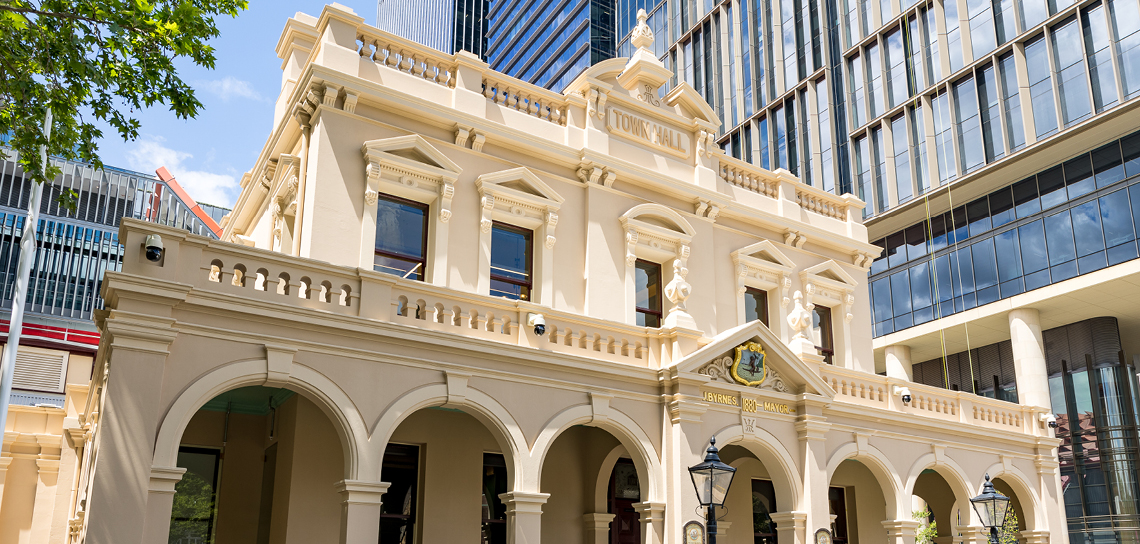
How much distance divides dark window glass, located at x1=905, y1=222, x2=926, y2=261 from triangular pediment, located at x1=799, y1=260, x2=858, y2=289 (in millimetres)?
16133

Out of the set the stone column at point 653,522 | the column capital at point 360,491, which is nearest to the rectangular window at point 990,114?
the stone column at point 653,522

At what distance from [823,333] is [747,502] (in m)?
5.11

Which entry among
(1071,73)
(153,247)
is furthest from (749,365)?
(1071,73)

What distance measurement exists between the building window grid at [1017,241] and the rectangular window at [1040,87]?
171 centimetres

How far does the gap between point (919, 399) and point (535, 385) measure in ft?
34.3

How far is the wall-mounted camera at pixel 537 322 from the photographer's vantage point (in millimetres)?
14188

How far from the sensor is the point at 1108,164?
1197 inches

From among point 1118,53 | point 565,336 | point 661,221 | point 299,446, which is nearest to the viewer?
point 299,446

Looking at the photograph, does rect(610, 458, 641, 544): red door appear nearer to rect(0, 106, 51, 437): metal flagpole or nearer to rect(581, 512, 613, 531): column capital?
rect(581, 512, 613, 531): column capital

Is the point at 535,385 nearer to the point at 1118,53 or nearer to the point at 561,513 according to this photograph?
the point at 561,513

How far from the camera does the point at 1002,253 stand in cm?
3350

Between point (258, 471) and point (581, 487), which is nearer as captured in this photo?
point (258, 471)

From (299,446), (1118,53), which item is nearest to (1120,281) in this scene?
(1118,53)

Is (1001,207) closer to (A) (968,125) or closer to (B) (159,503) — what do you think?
(A) (968,125)
